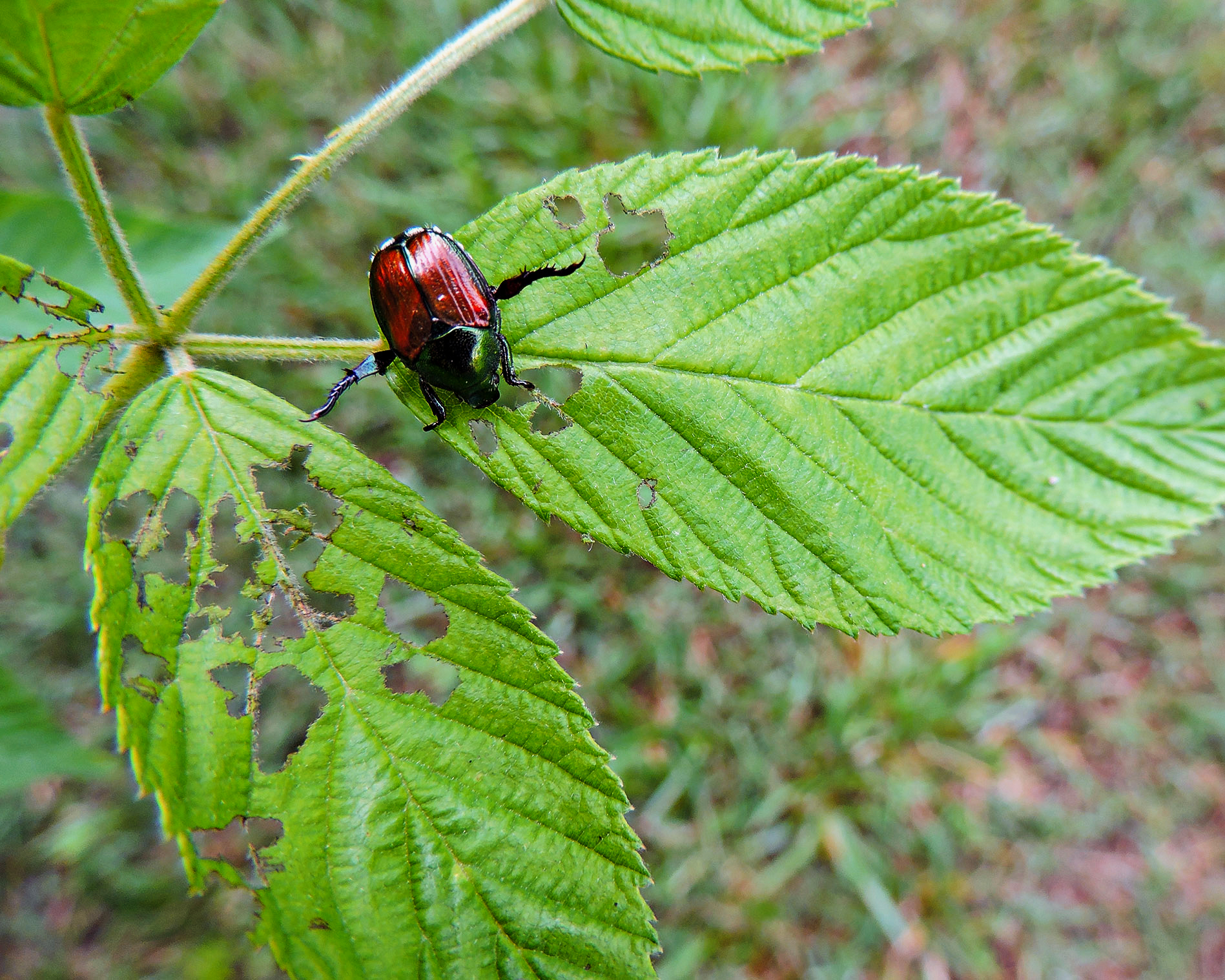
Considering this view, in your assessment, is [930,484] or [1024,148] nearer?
[930,484]

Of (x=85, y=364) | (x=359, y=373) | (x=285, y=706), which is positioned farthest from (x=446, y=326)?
(x=285, y=706)

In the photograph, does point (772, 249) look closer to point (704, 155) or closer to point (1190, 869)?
point (704, 155)

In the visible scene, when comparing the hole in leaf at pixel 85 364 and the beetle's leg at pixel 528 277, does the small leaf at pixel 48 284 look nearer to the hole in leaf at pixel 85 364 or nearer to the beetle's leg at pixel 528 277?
the hole in leaf at pixel 85 364

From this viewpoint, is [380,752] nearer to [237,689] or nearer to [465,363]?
[237,689]

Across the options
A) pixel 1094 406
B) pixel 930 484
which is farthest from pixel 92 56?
pixel 1094 406

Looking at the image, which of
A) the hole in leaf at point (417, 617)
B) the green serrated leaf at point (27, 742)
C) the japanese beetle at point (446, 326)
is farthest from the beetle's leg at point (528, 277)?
the hole in leaf at point (417, 617)

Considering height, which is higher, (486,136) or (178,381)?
(486,136)
